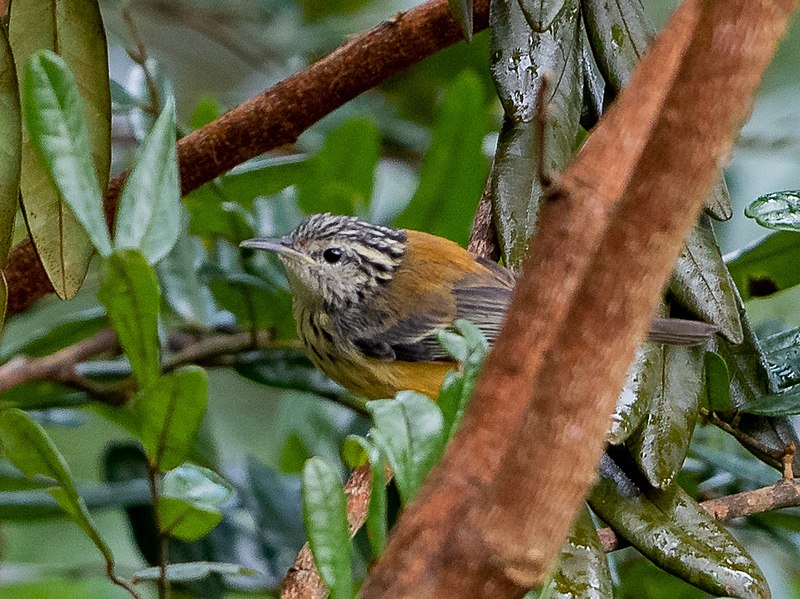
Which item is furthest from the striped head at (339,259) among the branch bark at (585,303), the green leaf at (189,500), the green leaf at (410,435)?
the branch bark at (585,303)

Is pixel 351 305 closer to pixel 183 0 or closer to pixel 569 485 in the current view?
pixel 183 0

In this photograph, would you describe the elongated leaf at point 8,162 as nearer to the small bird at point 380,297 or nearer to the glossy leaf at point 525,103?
the glossy leaf at point 525,103

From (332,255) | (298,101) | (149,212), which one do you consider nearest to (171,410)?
(149,212)

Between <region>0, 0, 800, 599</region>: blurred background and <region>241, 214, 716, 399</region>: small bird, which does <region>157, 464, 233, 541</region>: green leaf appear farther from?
<region>241, 214, 716, 399</region>: small bird

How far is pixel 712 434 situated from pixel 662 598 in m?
0.48

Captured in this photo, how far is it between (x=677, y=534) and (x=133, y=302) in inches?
→ 31.0

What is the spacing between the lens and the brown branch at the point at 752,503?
1.50m

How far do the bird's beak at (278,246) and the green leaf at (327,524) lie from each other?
63.6 inches

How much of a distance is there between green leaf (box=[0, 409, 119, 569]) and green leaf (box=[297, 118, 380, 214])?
1.49m

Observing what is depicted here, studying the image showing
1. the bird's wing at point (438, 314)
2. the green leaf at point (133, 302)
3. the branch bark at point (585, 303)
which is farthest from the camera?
the bird's wing at point (438, 314)

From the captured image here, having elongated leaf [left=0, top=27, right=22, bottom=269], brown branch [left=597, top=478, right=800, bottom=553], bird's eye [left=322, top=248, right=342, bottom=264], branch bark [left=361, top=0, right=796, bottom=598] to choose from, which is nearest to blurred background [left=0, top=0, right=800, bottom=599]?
bird's eye [left=322, top=248, right=342, bottom=264]

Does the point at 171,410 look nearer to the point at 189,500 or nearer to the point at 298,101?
the point at 189,500

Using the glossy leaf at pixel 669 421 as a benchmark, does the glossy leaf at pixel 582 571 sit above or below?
below

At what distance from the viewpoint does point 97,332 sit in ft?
8.93
